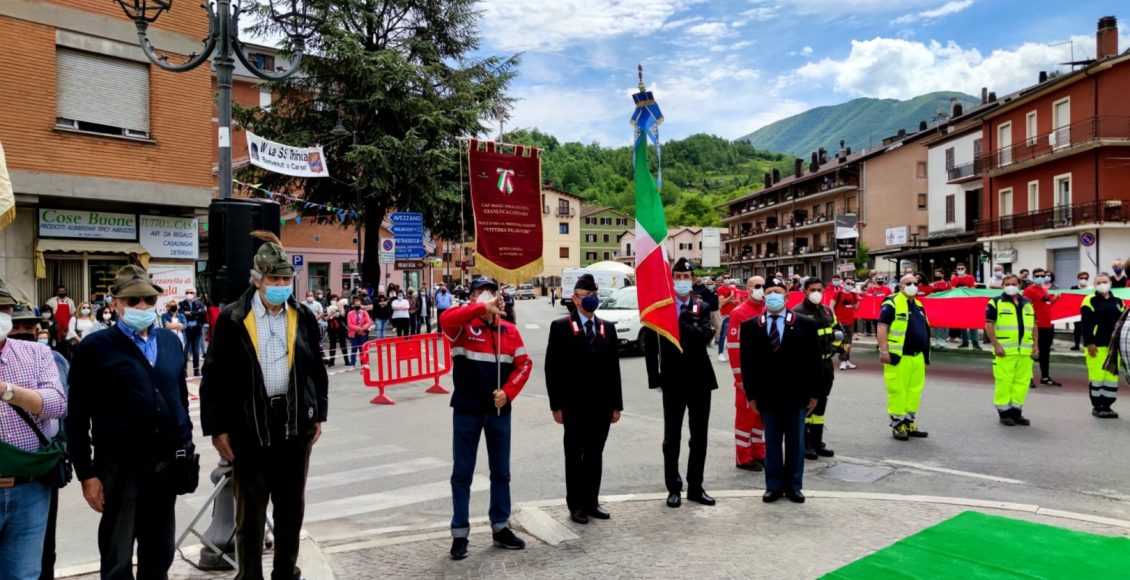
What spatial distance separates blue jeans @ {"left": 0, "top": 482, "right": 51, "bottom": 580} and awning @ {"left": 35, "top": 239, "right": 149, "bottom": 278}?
1559 cm

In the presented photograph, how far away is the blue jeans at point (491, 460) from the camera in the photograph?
519 cm

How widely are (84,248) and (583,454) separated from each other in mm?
17081

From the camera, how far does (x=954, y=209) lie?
160 ft

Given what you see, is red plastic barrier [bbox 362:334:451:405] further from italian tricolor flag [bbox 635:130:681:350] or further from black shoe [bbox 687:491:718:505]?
black shoe [bbox 687:491:718:505]

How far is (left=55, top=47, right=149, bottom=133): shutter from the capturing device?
54.2ft

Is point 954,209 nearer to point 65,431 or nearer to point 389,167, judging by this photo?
point 389,167

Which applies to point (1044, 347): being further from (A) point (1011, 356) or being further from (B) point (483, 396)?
(B) point (483, 396)

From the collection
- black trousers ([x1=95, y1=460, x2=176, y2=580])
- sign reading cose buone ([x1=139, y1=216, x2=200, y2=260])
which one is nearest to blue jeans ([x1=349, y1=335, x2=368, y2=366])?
sign reading cose buone ([x1=139, y1=216, x2=200, y2=260])

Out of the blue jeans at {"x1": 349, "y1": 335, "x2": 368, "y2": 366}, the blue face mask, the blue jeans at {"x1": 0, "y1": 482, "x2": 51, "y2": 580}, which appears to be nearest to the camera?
the blue jeans at {"x1": 0, "y1": 482, "x2": 51, "y2": 580}

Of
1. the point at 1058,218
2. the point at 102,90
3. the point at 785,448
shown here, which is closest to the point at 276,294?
the point at 785,448

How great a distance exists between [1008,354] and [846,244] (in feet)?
46.1

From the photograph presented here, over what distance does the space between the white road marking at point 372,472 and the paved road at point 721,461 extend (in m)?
0.02


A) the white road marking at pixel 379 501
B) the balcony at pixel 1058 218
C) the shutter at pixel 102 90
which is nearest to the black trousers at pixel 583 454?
the white road marking at pixel 379 501

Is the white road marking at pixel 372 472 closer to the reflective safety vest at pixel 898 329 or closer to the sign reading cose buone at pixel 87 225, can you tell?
the reflective safety vest at pixel 898 329
